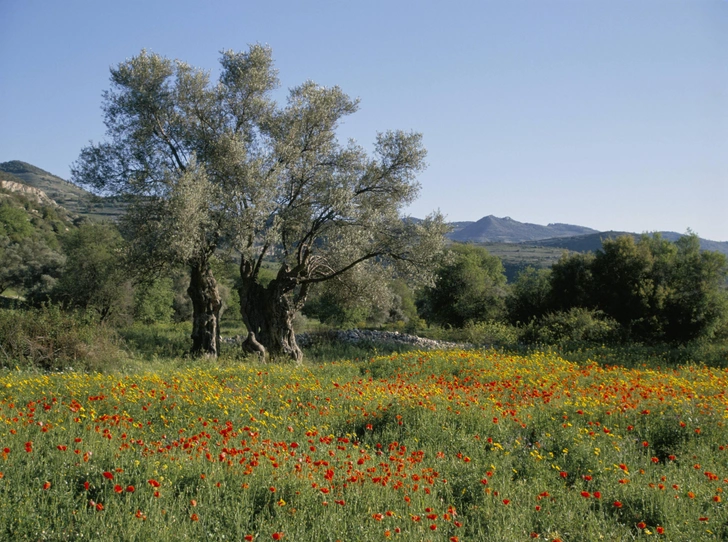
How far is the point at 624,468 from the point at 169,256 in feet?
41.1

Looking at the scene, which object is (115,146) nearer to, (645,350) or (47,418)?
(47,418)

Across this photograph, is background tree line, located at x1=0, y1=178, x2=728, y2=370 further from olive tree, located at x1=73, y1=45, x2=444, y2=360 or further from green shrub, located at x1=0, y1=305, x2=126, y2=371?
green shrub, located at x1=0, y1=305, x2=126, y2=371

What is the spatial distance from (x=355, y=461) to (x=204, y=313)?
12.3 meters

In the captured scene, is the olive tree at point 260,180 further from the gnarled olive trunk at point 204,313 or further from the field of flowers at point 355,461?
the field of flowers at point 355,461

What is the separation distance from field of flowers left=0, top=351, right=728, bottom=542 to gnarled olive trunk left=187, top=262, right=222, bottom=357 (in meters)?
7.17

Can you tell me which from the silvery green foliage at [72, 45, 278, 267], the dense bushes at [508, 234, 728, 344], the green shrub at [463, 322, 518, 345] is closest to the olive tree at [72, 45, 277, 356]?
the silvery green foliage at [72, 45, 278, 267]

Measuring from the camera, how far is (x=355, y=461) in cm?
636

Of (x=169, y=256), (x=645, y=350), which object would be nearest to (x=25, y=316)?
(x=169, y=256)

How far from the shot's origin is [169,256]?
15.2 m

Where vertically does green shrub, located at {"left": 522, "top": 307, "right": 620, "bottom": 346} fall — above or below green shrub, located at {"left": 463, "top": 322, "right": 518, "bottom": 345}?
above

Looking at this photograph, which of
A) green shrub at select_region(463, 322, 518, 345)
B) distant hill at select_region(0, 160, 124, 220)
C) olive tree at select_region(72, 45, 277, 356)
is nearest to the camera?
olive tree at select_region(72, 45, 277, 356)

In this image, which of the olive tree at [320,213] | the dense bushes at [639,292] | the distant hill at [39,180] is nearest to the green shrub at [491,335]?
the dense bushes at [639,292]

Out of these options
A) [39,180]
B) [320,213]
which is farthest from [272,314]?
[39,180]

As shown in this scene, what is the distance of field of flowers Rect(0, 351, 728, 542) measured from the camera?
4.64 metres
